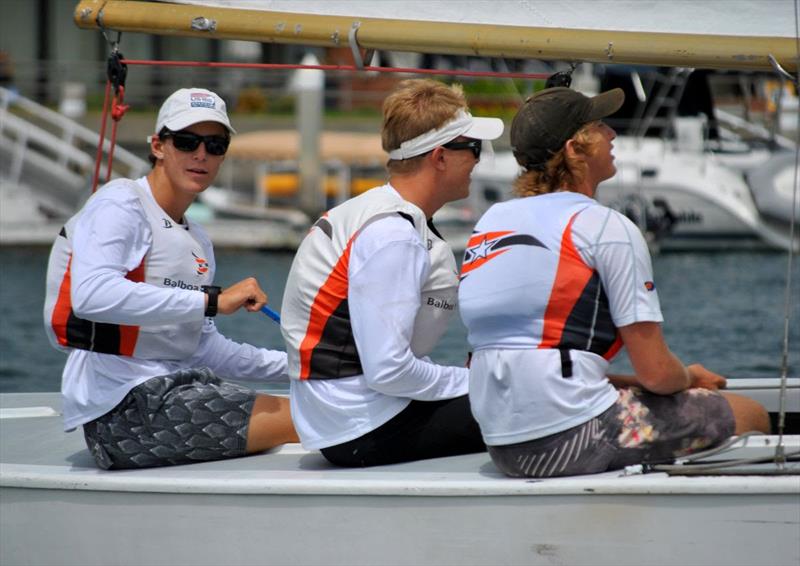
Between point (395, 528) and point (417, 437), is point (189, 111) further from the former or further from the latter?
point (395, 528)

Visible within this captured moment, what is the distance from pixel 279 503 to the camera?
3.47 meters

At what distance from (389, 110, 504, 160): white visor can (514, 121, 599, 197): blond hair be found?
8.7 inches

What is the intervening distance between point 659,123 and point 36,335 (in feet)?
36.6

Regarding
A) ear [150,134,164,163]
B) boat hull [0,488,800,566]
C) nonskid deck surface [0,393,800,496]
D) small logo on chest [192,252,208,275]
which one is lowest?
boat hull [0,488,800,566]

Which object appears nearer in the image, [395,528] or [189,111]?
[395,528]

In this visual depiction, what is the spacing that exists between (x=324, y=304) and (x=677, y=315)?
415 inches

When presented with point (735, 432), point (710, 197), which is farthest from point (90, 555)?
point (710, 197)

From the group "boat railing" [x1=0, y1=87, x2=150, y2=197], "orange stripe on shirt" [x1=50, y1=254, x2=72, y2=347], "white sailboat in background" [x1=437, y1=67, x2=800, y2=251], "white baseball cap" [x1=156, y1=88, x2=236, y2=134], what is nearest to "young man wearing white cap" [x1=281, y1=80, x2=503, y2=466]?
"white baseball cap" [x1=156, y1=88, x2=236, y2=134]

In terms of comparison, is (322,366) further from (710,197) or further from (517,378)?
(710,197)

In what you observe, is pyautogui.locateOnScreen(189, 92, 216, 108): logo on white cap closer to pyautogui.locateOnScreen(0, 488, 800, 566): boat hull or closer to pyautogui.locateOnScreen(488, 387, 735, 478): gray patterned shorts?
pyautogui.locateOnScreen(0, 488, 800, 566): boat hull

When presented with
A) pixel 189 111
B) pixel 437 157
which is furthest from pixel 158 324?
pixel 437 157

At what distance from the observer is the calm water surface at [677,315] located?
10578 millimetres

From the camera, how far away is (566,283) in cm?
322

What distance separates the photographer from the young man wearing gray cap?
10.6 ft
